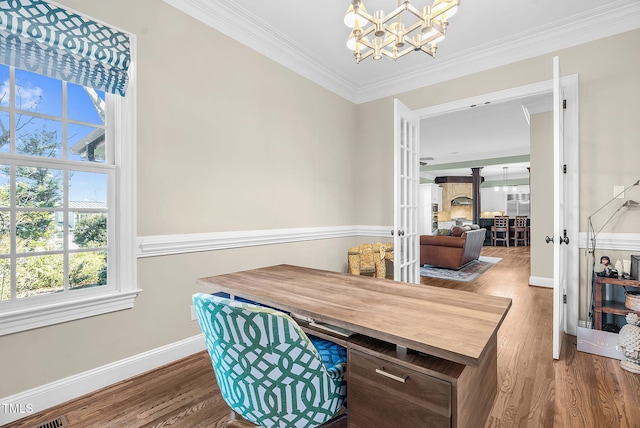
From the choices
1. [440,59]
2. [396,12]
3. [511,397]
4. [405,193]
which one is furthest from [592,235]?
[396,12]

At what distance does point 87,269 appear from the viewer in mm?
1850

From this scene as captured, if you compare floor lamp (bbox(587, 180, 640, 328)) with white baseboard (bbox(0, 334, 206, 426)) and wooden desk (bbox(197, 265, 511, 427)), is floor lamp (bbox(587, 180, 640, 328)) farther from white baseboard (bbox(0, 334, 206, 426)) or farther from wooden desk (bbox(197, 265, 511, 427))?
white baseboard (bbox(0, 334, 206, 426))

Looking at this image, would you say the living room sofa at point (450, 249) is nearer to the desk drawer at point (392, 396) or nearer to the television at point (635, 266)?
the television at point (635, 266)

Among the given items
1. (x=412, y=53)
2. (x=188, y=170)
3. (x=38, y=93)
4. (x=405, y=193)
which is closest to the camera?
(x=38, y=93)

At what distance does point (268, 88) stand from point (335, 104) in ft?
3.69

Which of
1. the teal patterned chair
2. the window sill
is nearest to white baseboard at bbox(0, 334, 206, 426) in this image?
the window sill

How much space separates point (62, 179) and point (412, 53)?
322 cm

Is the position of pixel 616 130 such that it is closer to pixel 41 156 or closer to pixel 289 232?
pixel 289 232

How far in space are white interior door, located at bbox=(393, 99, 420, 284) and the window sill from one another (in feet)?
7.58

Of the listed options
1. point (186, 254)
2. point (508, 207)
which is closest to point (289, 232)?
point (186, 254)

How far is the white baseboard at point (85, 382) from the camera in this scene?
1557mm

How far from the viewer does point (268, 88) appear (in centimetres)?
288

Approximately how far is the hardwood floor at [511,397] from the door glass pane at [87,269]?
2.16 feet

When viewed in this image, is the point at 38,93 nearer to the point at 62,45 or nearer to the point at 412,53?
the point at 62,45
